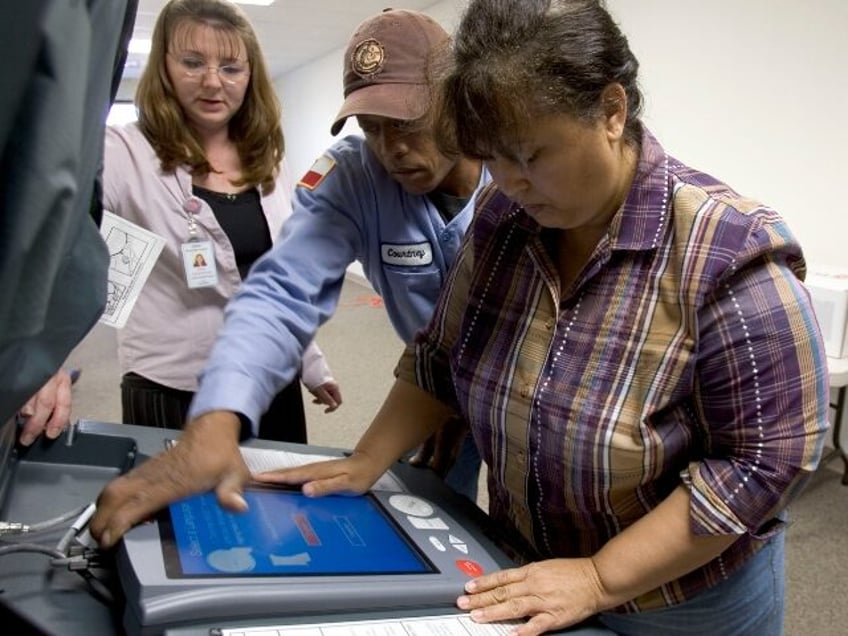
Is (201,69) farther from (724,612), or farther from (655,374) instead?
(724,612)

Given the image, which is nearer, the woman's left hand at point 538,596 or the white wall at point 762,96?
the woman's left hand at point 538,596

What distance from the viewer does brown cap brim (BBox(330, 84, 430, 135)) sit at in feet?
3.15

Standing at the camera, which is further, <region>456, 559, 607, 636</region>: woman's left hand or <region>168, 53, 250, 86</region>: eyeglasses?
<region>168, 53, 250, 86</region>: eyeglasses

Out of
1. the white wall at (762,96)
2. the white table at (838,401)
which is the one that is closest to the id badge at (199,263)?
the white wall at (762,96)

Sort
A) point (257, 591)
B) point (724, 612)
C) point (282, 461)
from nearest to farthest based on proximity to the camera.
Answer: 1. point (257, 591)
2. point (724, 612)
3. point (282, 461)

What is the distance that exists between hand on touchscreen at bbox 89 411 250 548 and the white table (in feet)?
6.74

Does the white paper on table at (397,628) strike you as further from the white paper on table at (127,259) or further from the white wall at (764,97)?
the white wall at (764,97)

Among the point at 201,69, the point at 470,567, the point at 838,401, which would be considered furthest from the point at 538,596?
the point at 838,401

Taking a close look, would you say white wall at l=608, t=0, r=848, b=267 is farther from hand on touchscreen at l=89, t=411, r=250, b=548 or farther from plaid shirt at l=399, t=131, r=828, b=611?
hand on touchscreen at l=89, t=411, r=250, b=548

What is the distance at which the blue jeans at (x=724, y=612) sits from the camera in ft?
2.65

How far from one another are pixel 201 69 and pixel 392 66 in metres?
0.59

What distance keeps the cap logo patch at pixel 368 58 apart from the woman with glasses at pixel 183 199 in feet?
1.67

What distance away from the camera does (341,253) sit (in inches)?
45.7

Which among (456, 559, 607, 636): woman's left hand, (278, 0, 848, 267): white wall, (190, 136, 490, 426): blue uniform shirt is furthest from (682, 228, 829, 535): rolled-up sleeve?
(278, 0, 848, 267): white wall
